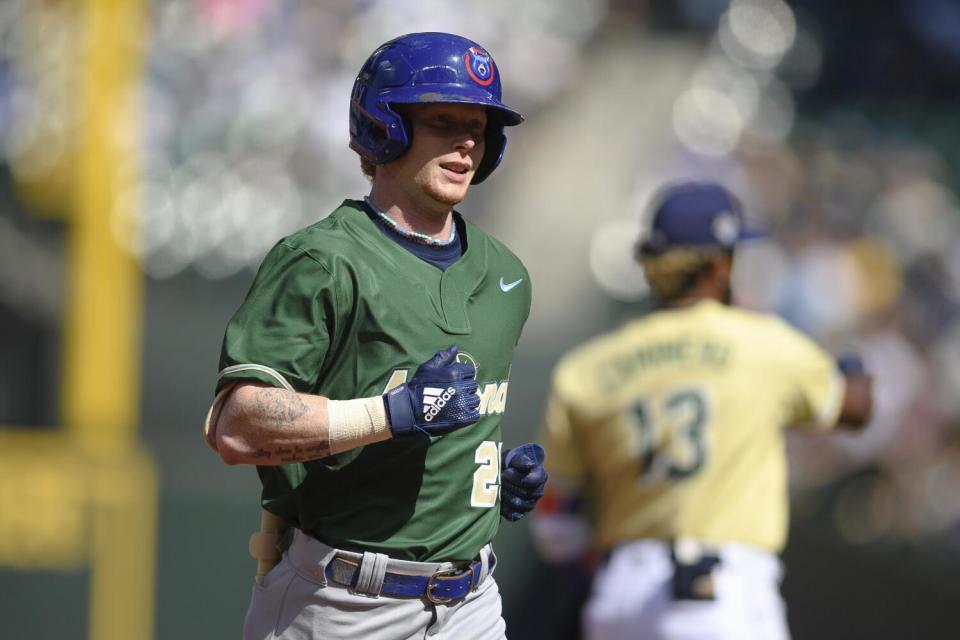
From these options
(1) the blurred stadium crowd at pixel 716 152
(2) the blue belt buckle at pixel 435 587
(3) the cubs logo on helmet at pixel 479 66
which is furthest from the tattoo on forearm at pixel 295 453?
(1) the blurred stadium crowd at pixel 716 152

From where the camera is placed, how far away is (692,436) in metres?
3.78

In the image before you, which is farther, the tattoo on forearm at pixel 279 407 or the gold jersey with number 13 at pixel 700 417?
the gold jersey with number 13 at pixel 700 417

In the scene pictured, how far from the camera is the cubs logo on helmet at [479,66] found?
8.25 feet

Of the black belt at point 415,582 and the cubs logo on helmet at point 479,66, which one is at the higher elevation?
the cubs logo on helmet at point 479,66

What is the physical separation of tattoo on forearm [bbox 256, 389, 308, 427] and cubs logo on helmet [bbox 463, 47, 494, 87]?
0.69m

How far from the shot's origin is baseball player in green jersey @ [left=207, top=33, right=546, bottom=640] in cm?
230

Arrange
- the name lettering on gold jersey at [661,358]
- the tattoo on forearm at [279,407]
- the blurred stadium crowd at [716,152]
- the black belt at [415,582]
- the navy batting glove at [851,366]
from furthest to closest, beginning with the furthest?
the blurred stadium crowd at [716,152] < the navy batting glove at [851,366] < the name lettering on gold jersey at [661,358] < the black belt at [415,582] < the tattoo on forearm at [279,407]

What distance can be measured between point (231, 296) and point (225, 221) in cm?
47

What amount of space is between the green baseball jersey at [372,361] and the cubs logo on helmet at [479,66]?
331mm

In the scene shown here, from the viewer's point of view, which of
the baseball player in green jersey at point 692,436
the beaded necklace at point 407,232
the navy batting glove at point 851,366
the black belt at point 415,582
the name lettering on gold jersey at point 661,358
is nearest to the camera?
the black belt at point 415,582

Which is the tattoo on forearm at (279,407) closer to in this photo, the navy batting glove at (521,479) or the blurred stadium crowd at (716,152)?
the navy batting glove at (521,479)

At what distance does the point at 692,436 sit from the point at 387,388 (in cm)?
156

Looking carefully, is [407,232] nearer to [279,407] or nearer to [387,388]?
[387,388]

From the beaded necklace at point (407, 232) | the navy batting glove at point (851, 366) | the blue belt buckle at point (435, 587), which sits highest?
the beaded necklace at point (407, 232)
